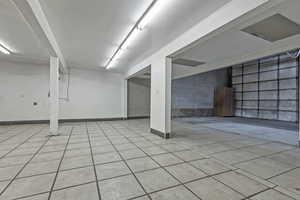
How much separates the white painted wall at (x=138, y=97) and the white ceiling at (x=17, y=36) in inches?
179

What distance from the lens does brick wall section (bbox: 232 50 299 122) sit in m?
8.05

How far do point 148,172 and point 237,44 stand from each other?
418 centimetres

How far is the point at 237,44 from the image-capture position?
4.00 meters

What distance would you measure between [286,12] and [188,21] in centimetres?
174

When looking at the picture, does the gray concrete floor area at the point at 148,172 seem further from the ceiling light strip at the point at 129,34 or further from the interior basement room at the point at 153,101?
the ceiling light strip at the point at 129,34

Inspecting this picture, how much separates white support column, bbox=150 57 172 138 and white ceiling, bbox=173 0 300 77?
1.92ft

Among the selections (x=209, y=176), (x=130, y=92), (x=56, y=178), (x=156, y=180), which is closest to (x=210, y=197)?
(x=209, y=176)

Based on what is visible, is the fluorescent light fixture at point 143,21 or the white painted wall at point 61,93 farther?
the white painted wall at point 61,93

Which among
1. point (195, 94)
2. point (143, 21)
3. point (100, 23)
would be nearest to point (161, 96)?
point (143, 21)

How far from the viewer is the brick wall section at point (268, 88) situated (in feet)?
26.4

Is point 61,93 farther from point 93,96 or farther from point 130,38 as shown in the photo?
point 130,38

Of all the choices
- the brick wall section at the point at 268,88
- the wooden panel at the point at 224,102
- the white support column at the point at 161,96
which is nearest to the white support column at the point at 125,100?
the white support column at the point at 161,96

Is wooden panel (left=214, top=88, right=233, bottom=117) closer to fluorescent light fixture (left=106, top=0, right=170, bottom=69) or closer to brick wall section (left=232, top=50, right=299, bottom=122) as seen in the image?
brick wall section (left=232, top=50, right=299, bottom=122)

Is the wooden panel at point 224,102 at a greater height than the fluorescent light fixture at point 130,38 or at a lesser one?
lesser
